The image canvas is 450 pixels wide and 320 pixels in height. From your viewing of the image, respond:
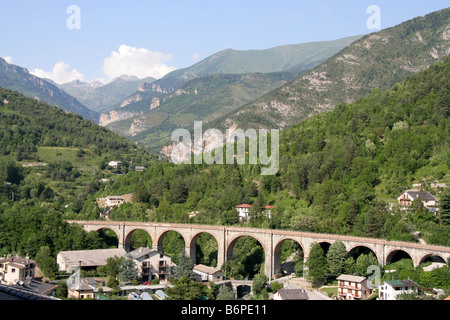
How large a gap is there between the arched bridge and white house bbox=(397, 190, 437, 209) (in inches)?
381

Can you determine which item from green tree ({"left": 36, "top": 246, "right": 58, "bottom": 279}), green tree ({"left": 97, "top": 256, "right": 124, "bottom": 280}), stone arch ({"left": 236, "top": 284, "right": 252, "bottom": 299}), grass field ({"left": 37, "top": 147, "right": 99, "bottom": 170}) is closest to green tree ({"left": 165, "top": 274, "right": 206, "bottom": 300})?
stone arch ({"left": 236, "top": 284, "right": 252, "bottom": 299})

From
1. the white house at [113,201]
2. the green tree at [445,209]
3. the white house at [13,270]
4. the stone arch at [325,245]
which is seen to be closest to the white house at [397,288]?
the stone arch at [325,245]

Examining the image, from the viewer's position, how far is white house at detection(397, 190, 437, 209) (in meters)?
58.3

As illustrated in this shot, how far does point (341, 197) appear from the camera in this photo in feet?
217

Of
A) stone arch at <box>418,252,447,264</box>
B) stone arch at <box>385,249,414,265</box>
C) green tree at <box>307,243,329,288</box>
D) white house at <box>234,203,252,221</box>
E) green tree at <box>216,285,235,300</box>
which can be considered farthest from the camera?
white house at <box>234,203,252,221</box>

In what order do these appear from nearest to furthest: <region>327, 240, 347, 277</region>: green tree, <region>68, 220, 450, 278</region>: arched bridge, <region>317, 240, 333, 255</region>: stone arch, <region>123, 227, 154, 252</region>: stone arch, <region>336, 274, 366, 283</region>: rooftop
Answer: <region>336, 274, 366, 283</region>: rooftop, <region>68, 220, 450, 278</region>: arched bridge, <region>327, 240, 347, 277</region>: green tree, <region>317, 240, 333, 255</region>: stone arch, <region>123, 227, 154, 252</region>: stone arch

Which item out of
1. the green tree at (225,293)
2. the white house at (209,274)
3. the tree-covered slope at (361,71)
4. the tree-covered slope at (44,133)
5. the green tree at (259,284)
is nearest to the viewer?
the green tree at (225,293)

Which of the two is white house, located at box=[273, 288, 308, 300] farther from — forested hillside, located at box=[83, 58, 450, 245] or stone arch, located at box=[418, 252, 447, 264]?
forested hillside, located at box=[83, 58, 450, 245]

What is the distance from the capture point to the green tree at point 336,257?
49.8 metres

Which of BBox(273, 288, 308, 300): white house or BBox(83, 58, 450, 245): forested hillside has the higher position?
BBox(83, 58, 450, 245): forested hillside

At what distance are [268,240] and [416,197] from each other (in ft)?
53.2

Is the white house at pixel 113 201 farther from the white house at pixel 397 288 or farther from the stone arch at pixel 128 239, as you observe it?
the white house at pixel 397 288

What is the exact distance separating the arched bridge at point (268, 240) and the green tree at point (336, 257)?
5.02 feet
